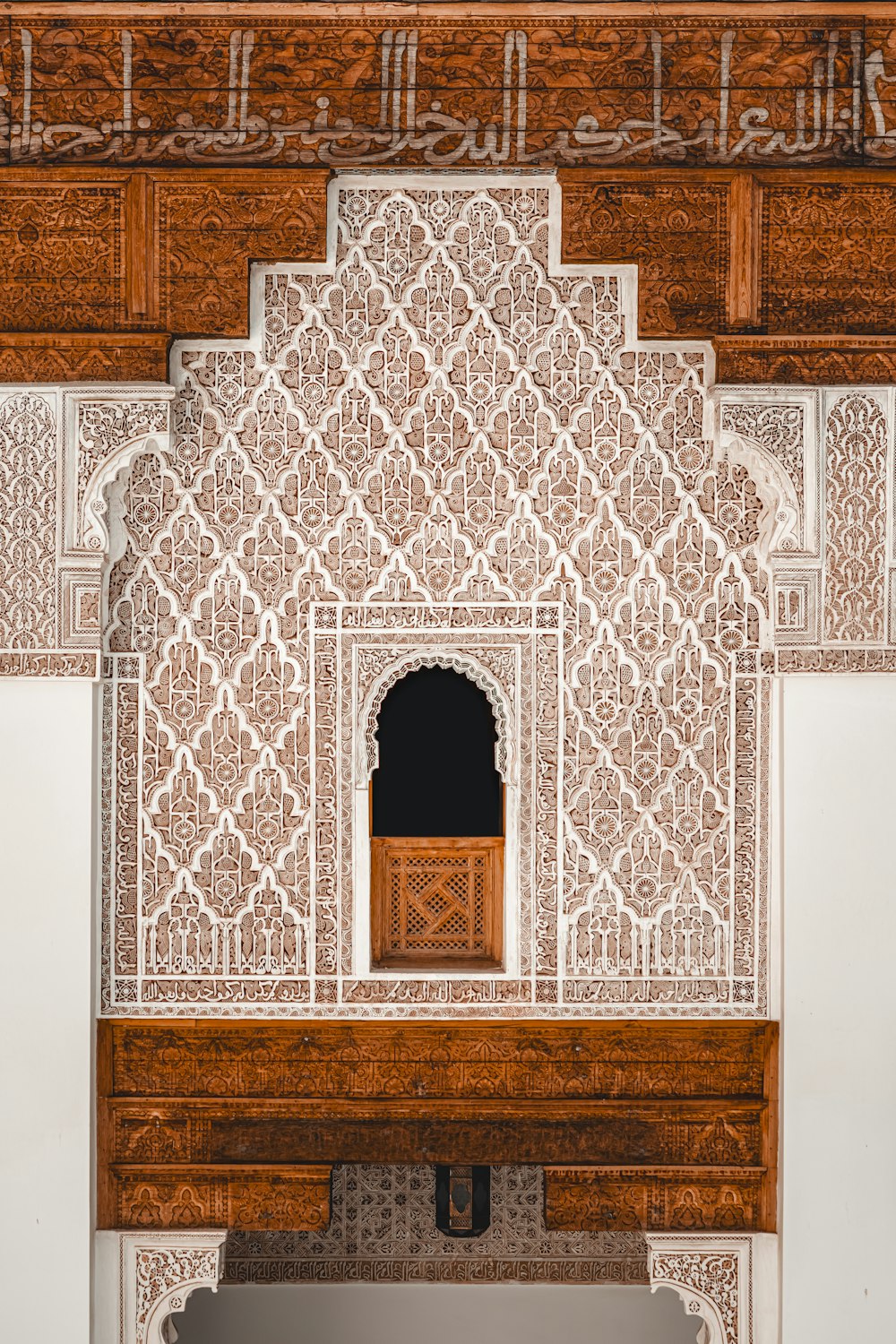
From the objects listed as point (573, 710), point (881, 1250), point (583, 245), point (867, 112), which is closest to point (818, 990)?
point (881, 1250)

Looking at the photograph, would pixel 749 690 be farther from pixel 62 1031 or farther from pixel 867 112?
pixel 62 1031

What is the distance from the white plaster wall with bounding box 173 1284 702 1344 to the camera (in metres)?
3.95

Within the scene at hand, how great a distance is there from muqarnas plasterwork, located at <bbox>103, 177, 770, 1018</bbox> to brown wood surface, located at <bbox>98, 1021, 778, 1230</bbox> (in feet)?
0.42

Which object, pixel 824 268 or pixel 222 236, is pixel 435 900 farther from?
pixel 824 268

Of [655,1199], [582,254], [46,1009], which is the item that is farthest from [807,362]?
[46,1009]

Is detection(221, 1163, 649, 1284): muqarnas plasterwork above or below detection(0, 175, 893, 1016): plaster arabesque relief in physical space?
below

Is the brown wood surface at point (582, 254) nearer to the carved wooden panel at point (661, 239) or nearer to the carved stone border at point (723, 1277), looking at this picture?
the carved wooden panel at point (661, 239)

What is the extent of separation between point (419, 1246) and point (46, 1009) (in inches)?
61.9

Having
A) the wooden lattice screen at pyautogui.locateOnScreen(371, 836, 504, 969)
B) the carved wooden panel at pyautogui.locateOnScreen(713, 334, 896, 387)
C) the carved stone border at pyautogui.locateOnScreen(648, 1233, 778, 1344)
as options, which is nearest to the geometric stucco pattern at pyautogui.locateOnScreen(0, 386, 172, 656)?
the wooden lattice screen at pyautogui.locateOnScreen(371, 836, 504, 969)

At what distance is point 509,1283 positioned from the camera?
3.97 metres

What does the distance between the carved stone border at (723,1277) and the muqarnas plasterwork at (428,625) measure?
2.01 feet

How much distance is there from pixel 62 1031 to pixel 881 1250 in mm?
2146

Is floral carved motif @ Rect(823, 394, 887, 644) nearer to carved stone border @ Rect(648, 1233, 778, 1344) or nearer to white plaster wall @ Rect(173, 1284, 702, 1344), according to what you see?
carved stone border @ Rect(648, 1233, 778, 1344)

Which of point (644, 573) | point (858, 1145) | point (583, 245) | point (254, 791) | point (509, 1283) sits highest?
point (583, 245)
